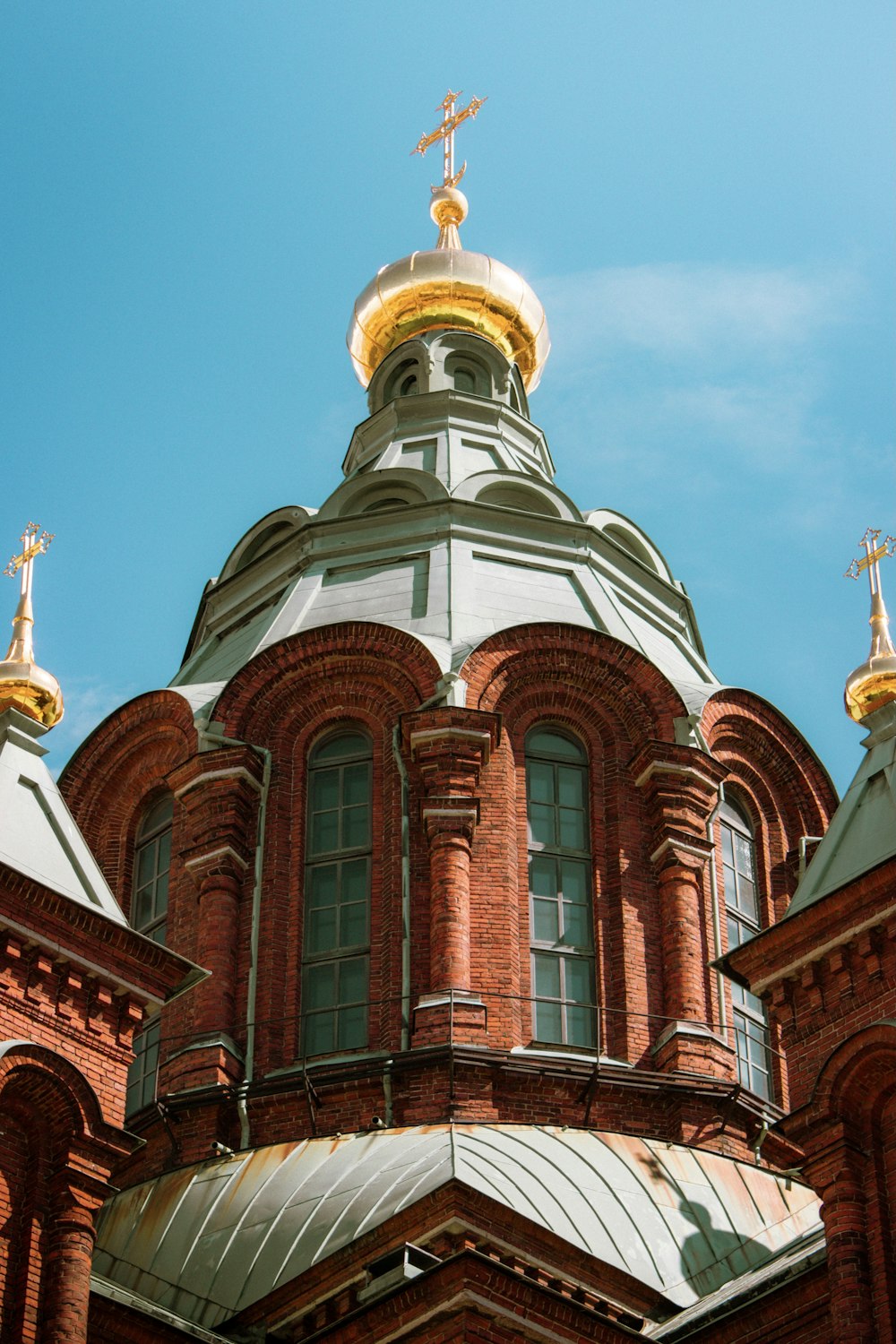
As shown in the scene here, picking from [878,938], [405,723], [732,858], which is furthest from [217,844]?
[878,938]

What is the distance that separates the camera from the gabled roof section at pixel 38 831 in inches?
988

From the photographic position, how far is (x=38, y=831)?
25.7m

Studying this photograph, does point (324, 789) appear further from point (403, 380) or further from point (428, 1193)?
point (403, 380)

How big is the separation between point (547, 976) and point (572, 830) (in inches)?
75.6

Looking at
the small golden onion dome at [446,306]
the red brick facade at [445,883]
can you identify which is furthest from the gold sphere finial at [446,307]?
the red brick facade at [445,883]

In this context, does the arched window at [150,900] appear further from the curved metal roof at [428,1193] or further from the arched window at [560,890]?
the arched window at [560,890]

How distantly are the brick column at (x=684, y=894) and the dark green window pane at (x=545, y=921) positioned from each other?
3.47 feet

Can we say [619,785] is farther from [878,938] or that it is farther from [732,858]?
[878,938]

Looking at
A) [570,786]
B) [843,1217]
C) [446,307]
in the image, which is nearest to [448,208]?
[446,307]

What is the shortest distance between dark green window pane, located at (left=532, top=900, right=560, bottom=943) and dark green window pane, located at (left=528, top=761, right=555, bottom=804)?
51.4 inches

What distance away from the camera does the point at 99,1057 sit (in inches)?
965

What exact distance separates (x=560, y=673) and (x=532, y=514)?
9.86 ft

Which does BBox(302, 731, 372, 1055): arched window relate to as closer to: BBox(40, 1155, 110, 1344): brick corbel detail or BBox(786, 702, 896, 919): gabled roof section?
BBox(786, 702, 896, 919): gabled roof section

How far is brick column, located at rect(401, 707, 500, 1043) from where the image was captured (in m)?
29.5
